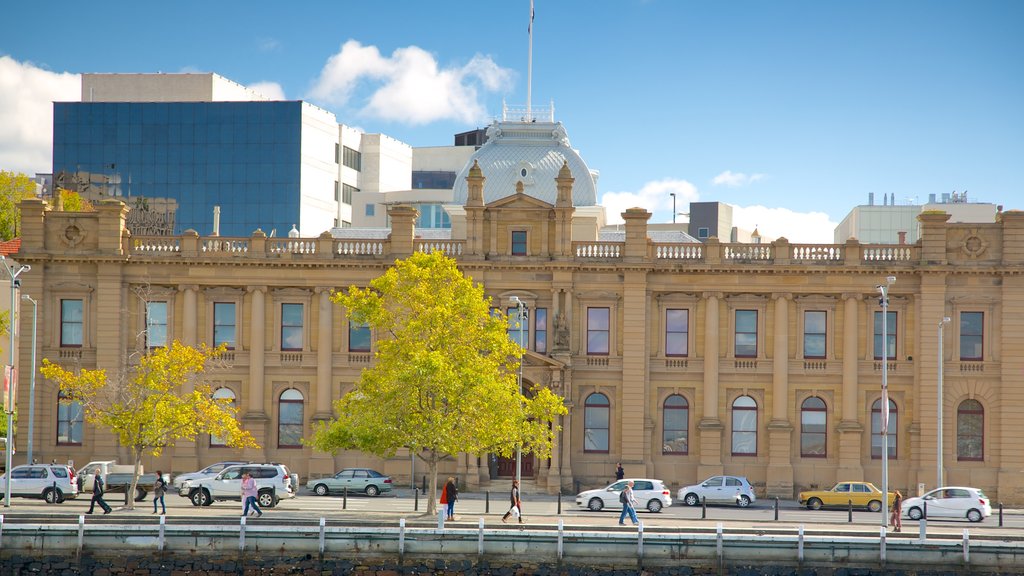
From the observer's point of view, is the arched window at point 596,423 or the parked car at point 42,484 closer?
the parked car at point 42,484

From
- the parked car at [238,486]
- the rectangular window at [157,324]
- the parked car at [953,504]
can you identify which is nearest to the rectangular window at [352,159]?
the rectangular window at [157,324]

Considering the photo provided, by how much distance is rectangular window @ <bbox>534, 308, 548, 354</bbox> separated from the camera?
6275 cm

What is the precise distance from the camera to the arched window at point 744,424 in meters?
62.6

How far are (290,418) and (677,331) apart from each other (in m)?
19.2

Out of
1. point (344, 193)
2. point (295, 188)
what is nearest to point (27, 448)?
point (295, 188)

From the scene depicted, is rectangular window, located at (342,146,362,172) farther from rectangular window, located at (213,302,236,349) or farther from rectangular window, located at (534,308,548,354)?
rectangular window, located at (534,308,548,354)

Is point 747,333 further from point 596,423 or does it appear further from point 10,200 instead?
point 10,200

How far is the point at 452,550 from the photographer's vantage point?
40938mm

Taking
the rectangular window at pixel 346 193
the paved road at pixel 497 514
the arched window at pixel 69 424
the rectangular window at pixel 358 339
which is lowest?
the paved road at pixel 497 514

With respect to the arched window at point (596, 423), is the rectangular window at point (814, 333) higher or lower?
higher

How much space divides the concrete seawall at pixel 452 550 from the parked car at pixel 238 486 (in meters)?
10.1

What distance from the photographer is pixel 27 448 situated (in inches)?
2429

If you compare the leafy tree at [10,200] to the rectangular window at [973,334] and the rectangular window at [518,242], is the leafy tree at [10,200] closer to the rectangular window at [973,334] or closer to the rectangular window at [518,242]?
the rectangular window at [518,242]

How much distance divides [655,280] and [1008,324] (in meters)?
16.5
